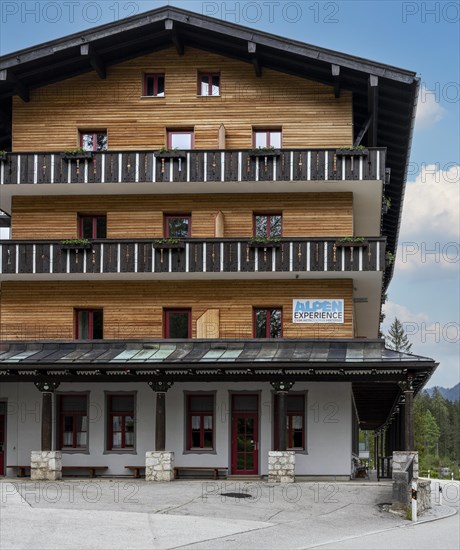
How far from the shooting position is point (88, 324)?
35.9 meters

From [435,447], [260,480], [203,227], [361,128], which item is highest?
A: [361,128]

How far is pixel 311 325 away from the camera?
3481cm

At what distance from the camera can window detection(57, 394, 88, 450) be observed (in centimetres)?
3412

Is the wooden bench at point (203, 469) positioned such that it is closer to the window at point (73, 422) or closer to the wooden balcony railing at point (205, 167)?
the window at point (73, 422)

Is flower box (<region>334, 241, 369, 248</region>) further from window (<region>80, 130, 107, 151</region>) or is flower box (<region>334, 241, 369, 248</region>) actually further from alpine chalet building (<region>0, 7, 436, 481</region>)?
window (<region>80, 130, 107, 151</region>)

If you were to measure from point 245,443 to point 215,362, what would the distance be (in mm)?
4002

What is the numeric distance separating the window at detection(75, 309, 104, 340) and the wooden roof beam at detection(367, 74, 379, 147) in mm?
11636

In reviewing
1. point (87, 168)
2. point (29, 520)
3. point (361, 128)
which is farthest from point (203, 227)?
point (29, 520)

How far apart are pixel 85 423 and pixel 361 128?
46.7ft

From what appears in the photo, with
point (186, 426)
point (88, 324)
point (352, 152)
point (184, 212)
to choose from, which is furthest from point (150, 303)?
point (352, 152)

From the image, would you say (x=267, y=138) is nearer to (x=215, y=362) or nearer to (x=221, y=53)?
(x=221, y=53)

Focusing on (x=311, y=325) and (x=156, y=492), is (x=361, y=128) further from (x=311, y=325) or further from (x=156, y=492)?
(x=156, y=492)

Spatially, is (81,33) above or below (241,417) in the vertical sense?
above

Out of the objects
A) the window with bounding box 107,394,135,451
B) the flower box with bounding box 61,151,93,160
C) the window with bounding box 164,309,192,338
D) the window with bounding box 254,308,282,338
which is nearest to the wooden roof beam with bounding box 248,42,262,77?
the flower box with bounding box 61,151,93,160
